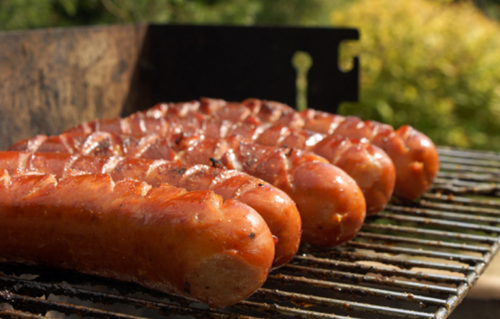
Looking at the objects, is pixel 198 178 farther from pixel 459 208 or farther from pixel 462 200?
pixel 462 200

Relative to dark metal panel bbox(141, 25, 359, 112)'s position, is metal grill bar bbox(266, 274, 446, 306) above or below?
below

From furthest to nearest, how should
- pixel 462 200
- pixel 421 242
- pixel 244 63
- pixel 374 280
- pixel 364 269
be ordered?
pixel 244 63 < pixel 462 200 < pixel 421 242 < pixel 364 269 < pixel 374 280

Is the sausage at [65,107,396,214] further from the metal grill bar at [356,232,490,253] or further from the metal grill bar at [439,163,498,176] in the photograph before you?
the metal grill bar at [439,163,498,176]

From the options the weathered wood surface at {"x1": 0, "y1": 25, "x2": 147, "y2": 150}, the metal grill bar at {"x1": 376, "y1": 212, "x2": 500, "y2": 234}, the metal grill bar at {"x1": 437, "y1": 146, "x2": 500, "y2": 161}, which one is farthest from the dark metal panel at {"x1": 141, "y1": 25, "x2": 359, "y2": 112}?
the metal grill bar at {"x1": 376, "y1": 212, "x2": 500, "y2": 234}

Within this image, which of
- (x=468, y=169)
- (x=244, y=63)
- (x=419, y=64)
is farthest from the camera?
(x=419, y=64)

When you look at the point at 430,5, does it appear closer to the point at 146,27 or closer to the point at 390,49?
the point at 390,49

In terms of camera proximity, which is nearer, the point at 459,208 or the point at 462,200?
the point at 459,208

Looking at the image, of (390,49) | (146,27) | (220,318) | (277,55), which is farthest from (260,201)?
(390,49)

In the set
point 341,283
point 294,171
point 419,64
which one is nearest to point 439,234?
point 341,283

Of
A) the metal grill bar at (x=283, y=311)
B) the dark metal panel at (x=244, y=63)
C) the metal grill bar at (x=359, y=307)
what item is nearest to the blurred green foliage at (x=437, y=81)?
the dark metal panel at (x=244, y=63)
